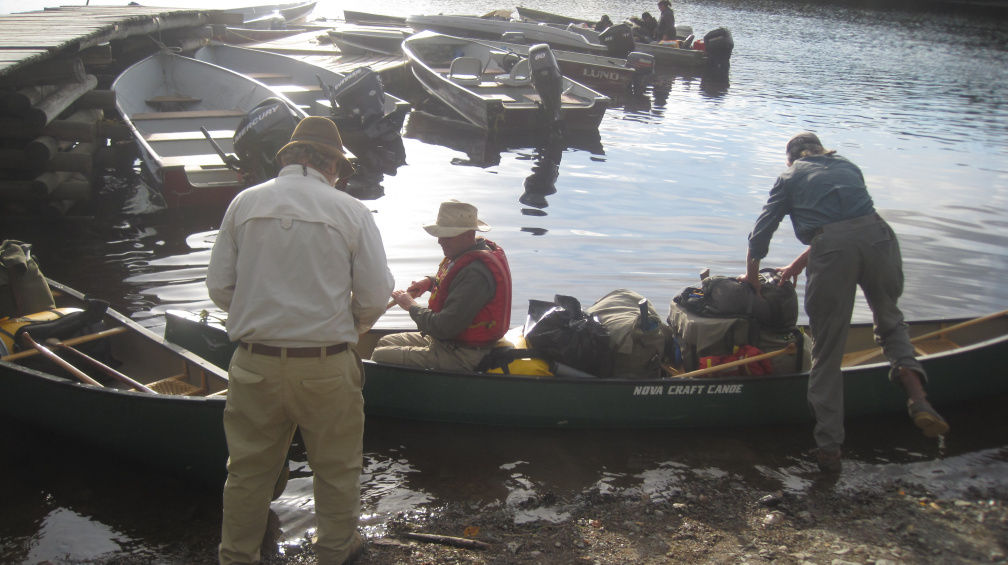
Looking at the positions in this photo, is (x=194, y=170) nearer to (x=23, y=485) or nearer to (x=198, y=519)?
(x=23, y=485)

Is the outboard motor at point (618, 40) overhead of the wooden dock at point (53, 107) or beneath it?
overhead

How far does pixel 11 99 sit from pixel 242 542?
829 cm

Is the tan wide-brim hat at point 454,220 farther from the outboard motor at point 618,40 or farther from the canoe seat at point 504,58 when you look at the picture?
the outboard motor at point 618,40

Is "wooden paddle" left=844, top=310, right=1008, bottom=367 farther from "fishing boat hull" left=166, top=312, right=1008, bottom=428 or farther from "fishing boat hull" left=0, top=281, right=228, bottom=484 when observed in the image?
"fishing boat hull" left=0, top=281, right=228, bottom=484

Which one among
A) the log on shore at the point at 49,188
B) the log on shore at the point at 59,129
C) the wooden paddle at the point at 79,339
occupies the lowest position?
the wooden paddle at the point at 79,339

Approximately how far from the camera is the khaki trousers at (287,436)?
3297mm

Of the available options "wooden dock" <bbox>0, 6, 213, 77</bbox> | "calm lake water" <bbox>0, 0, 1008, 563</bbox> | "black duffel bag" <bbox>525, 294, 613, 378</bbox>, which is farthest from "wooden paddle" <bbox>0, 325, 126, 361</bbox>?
"wooden dock" <bbox>0, 6, 213, 77</bbox>

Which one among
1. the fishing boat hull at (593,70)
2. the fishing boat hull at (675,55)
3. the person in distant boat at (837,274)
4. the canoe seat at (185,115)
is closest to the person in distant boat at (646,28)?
the fishing boat hull at (675,55)

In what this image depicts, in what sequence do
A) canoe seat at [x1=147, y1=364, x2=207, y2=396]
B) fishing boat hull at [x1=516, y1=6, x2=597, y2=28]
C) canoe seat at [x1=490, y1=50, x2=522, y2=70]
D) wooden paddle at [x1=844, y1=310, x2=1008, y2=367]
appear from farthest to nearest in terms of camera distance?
1. fishing boat hull at [x1=516, y1=6, x2=597, y2=28]
2. canoe seat at [x1=490, y1=50, x2=522, y2=70]
3. wooden paddle at [x1=844, y1=310, x2=1008, y2=367]
4. canoe seat at [x1=147, y1=364, x2=207, y2=396]

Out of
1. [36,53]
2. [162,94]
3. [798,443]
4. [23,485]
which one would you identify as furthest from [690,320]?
[162,94]

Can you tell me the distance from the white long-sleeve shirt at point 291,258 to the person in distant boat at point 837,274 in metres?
3.14

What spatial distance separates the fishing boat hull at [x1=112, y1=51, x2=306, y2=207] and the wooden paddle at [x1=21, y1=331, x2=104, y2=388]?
15.9 ft

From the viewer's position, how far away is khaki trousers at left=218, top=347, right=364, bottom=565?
10.8ft

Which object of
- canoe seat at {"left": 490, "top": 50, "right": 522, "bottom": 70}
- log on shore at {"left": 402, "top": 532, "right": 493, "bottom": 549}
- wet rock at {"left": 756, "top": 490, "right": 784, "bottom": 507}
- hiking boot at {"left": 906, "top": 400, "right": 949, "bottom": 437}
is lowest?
wet rock at {"left": 756, "top": 490, "right": 784, "bottom": 507}
